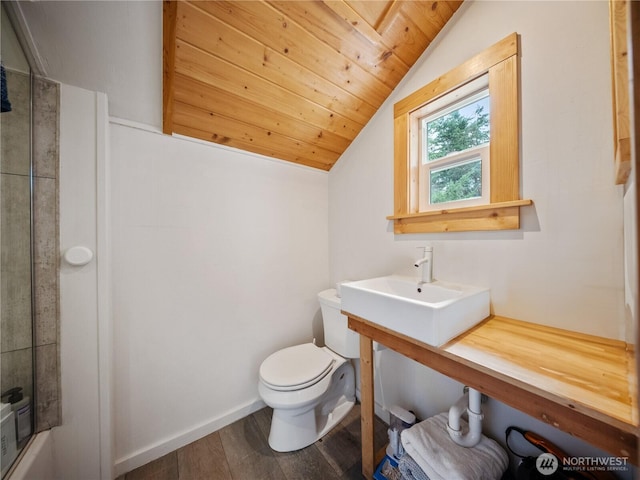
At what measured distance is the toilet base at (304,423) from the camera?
1260 mm

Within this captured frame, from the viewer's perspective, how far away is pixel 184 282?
1.33m

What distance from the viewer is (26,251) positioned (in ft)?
3.02

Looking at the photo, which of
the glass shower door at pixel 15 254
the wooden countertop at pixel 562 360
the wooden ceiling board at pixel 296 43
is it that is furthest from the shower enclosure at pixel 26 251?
the wooden countertop at pixel 562 360

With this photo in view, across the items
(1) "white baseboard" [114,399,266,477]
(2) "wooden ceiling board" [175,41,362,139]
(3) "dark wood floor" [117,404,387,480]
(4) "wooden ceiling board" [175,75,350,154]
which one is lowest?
(3) "dark wood floor" [117,404,387,480]

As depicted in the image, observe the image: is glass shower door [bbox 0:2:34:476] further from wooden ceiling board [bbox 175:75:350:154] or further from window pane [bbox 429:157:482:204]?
window pane [bbox 429:157:482:204]

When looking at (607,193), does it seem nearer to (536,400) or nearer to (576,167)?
(576,167)

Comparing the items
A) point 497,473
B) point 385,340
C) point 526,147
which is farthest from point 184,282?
point 526,147

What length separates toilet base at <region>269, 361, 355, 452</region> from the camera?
1.26 meters

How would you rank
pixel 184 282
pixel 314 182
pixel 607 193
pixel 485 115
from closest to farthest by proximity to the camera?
pixel 607 193 → pixel 485 115 → pixel 184 282 → pixel 314 182

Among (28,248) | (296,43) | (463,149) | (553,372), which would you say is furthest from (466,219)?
(28,248)

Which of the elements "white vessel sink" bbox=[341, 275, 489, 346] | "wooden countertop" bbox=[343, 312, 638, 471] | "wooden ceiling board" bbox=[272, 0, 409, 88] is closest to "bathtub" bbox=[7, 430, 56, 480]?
"white vessel sink" bbox=[341, 275, 489, 346]

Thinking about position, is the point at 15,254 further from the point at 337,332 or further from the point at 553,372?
the point at 553,372

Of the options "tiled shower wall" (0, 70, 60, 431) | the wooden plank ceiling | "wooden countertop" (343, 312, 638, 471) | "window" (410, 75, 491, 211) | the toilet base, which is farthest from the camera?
the toilet base

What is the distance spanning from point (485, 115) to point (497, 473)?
61.1 inches
